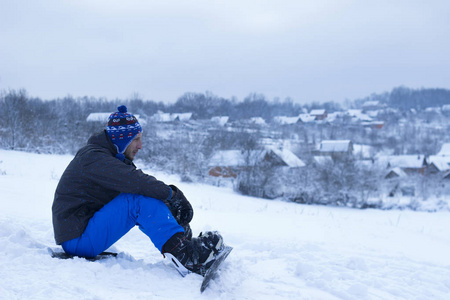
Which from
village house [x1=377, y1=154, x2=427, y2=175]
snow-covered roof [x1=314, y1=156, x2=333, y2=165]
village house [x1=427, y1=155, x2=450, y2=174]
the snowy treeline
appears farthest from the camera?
village house [x1=377, y1=154, x2=427, y2=175]

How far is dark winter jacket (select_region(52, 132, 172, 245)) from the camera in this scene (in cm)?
237

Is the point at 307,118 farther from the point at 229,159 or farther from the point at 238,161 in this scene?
the point at 238,161

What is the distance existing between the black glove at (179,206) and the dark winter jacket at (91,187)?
10 centimetres

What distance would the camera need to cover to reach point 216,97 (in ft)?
201

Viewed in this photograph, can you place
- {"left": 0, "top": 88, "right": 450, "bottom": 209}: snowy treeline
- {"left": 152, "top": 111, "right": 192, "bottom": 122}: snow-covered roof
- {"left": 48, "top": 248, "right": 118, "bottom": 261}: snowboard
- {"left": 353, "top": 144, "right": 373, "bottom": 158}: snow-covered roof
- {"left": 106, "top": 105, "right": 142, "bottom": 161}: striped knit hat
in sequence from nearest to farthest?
{"left": 48, "top": 248, "right": 118, "bottom": 261}: snowboard < {"left": 106, "top": 105, "right": 142, "bottom": 161}: striped knit hat < {"left": 0, "top": 88, "right": 450, "bottom": 209}: snowy treeline < {"left": 353, "top": 144, "right": 373, "bottom": 158}: snow-covered roof < {"left": 152, "top": 111, "right": 192, "bottom": 122}: snow-covered roof

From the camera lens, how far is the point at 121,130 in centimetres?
268

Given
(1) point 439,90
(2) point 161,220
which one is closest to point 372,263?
(2) point 161,220

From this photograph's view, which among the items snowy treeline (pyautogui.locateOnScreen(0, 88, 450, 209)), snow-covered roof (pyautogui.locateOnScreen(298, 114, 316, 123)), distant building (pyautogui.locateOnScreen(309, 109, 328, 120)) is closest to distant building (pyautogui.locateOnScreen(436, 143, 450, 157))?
snowy treeline (pyautogui.locateOnScreen(0, 88, 450, 209))

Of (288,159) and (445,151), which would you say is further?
(445,151)

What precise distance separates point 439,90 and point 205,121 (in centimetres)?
12506

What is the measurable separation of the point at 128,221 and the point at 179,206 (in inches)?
14.5

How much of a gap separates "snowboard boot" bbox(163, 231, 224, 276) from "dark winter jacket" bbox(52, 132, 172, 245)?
1.05ft

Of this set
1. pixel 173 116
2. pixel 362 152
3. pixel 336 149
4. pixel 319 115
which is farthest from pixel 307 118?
pixel 336 149

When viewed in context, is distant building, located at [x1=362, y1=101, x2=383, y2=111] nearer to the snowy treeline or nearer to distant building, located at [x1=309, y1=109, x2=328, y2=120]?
distant building, located at [x1=309, y1=109, x2=328, y2=120]
